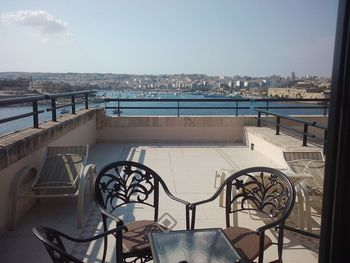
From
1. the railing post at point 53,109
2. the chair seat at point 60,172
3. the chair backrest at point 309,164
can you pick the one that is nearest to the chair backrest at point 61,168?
the chair seat at point 60,172

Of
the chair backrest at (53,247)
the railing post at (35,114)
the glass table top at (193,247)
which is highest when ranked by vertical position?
the railing post at (35,114)

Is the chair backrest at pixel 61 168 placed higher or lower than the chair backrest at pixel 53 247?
lower

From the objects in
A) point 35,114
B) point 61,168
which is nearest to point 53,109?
point 35,114

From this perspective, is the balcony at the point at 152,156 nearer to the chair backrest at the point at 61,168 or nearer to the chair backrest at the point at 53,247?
the chair backrest at the point at 61,168

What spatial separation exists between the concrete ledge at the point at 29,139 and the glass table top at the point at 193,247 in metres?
Result: 1.96

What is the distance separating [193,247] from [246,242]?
499mm

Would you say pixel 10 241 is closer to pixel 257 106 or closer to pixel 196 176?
pixel 196 176

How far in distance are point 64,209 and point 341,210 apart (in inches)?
140

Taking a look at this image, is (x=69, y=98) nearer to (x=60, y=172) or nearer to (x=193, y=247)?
(x=60, y=172)

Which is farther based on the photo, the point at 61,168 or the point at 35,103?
the point at 35,103

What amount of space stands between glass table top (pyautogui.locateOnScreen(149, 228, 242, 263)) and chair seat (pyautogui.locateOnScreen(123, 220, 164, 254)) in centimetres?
16

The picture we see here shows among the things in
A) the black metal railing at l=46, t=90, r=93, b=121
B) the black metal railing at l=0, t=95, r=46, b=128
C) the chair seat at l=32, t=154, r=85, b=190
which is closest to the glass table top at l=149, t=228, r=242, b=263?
the chair seat at l=32, t=154, r=85, b=190

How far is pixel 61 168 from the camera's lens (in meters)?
3.95

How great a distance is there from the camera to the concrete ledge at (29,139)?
10.7ft
